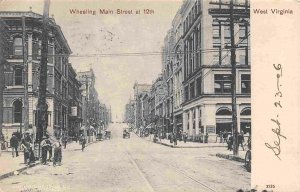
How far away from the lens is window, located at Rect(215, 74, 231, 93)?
29.3 metres

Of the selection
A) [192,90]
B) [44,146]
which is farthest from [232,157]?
[192,90]

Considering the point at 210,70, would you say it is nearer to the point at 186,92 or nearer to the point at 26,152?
the point at 186,92

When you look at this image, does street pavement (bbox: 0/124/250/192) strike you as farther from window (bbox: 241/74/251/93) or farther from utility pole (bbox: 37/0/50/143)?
window (bbox: 241/74/251/93)

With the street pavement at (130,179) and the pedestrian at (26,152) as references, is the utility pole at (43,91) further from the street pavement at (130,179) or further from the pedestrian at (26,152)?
the street pavement at (130,179)

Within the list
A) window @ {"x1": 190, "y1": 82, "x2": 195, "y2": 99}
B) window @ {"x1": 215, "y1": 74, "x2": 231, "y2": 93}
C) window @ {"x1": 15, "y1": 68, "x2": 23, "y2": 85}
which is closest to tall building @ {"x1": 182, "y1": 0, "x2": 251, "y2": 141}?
window @ {"x1": 215, "y1": 74, "x2": 231, "y2": 93}

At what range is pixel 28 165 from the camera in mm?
15430

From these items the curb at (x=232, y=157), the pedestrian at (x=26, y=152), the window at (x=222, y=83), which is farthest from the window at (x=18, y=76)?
the window at (x=222, y=83)

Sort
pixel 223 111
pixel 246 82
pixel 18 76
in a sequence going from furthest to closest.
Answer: pixel 223 111 → pixel 246 82 → pixel 18 76

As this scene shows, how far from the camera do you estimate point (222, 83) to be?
Result: 2977 centimetres
